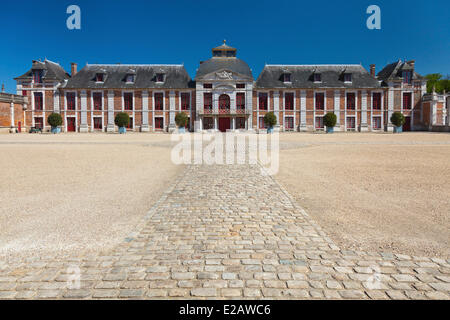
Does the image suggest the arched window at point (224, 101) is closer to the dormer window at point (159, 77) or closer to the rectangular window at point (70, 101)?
the dormer window at point (159, 77)

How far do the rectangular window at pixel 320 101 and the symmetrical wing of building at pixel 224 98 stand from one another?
12cm

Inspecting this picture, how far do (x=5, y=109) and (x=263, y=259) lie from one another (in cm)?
3868

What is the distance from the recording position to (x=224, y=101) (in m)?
36.0

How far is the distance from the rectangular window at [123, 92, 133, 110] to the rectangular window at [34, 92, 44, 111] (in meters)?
9.77

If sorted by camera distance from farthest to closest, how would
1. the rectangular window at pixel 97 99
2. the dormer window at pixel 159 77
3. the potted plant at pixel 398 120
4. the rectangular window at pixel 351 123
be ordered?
the rectangular window at pixel 351 123 → the dormer window at pixel 159 77 → the rectangular window at pixel 97 99 → the potted plant at pixel 398 120

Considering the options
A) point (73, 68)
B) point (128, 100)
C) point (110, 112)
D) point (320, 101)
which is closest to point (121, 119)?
point (110, 112)

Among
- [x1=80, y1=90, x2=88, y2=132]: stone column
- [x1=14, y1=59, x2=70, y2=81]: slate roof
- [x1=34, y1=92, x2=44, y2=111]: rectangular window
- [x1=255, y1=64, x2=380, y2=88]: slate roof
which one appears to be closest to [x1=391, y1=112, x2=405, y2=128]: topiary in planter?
[x1=255, y1=64, x2=380, y2=88]: slate roof

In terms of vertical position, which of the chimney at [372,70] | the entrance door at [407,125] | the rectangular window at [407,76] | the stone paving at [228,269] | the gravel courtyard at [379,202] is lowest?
the stone paving at [228,269]

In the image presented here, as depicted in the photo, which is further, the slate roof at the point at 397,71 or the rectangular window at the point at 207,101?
the slate roof at the point at 397,71

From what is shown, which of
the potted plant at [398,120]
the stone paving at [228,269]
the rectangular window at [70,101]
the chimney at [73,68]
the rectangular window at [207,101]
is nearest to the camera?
A: the stone paving at [228,269]

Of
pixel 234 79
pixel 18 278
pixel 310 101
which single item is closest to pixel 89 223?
pixel 18 278

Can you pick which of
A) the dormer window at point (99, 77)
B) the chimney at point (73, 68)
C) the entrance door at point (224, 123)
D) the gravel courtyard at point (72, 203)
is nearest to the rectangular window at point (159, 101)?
the dormer window at point (99, 77)

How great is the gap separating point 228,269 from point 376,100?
39777 millimetres

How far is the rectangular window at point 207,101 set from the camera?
36.0 meters
